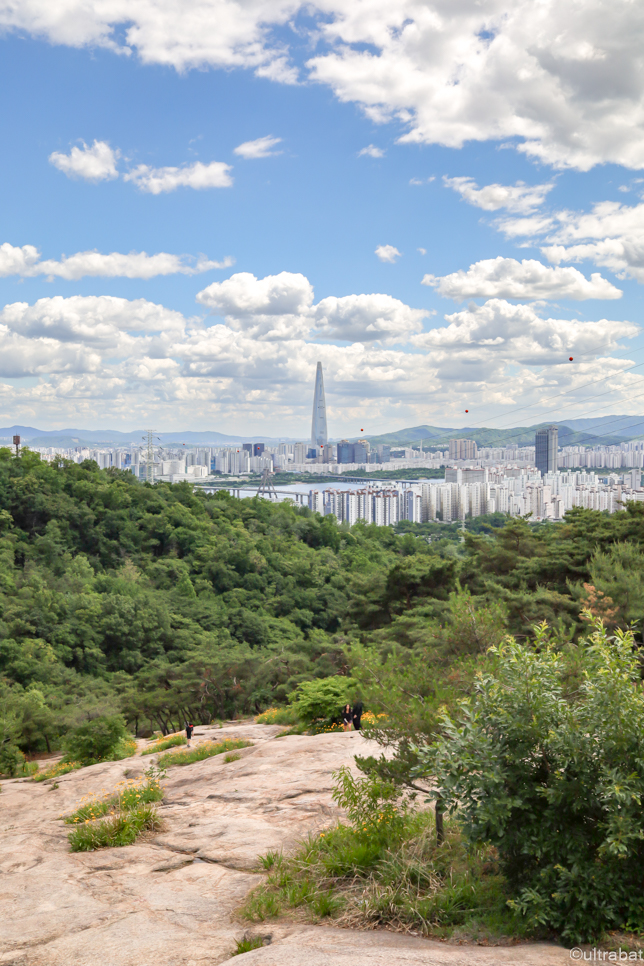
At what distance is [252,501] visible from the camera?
62.0 meters

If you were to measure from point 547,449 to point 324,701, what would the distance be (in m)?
81.6

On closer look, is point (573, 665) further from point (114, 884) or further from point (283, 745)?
point (283, 745)

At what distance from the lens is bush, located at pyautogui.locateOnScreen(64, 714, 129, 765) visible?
47.0 ft

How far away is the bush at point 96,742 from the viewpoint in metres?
14.3

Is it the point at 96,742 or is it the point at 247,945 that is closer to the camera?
the point at 247,945

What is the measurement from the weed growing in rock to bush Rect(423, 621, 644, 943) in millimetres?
333

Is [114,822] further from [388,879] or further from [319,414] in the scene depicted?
[319,414]

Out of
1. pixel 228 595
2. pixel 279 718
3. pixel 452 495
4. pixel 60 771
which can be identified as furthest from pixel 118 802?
pixel 452 495

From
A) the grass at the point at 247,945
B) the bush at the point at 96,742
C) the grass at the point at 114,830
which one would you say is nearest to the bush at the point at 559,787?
the grass at the point at 247,945

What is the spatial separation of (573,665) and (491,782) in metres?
1.67

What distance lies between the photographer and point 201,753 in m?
11.7

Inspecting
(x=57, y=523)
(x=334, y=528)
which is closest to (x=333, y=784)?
(x=57, y=523)

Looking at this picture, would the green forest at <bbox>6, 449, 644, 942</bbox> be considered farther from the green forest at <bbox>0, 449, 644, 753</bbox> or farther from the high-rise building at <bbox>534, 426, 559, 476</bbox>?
the high-rise building at <bbox>534, 426, 559, 476</bbox>

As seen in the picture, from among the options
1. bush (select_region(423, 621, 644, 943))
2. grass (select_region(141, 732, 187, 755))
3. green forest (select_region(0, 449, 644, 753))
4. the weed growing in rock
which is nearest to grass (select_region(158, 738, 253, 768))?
grass (select_region(141, 732, 187, 755))
